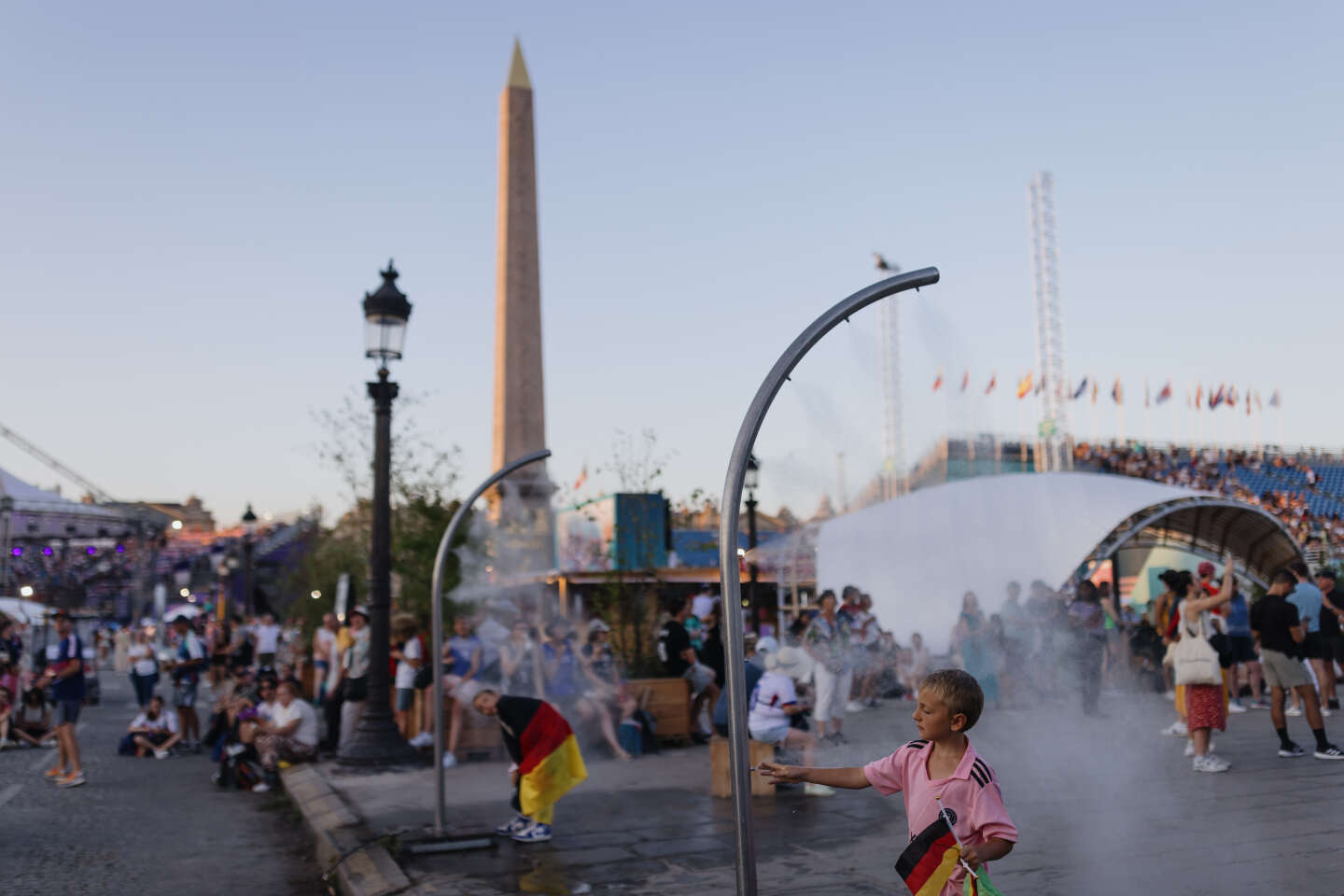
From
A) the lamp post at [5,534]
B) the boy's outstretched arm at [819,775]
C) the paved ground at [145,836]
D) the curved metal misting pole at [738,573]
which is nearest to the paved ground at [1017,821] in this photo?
the paved ground at [145,836]

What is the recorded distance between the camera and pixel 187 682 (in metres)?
15.4

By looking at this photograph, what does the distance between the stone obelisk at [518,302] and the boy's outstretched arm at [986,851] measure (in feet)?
85.4

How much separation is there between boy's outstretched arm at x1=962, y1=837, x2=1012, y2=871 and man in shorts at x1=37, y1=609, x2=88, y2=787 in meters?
10.2

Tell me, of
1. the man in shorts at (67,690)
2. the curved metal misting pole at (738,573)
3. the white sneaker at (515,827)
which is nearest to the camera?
the curved metal misting pole at (738,573)

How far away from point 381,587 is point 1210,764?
772 cm

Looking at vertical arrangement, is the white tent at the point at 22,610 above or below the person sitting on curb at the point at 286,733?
above

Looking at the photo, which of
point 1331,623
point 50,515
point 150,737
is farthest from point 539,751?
point 50,515

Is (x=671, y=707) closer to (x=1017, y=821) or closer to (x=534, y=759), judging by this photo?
(x=534, y=759)

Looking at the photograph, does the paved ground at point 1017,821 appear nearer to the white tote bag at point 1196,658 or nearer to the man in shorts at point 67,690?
the white tote bag at point 1196,658

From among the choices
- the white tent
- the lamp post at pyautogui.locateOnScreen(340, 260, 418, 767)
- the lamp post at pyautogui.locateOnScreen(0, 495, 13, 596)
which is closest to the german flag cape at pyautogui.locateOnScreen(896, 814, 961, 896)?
the lamp post at pyautogui.locateOnScreen(340, 260, 418, 767)

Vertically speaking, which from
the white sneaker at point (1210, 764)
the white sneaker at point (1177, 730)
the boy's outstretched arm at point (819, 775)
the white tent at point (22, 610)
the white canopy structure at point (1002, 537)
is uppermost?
the white canopy structure at point (1002, 537)

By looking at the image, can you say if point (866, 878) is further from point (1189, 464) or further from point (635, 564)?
point (1189, 464)

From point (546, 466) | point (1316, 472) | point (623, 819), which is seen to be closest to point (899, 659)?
point (623, 819)

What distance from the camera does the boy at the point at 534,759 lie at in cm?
765
